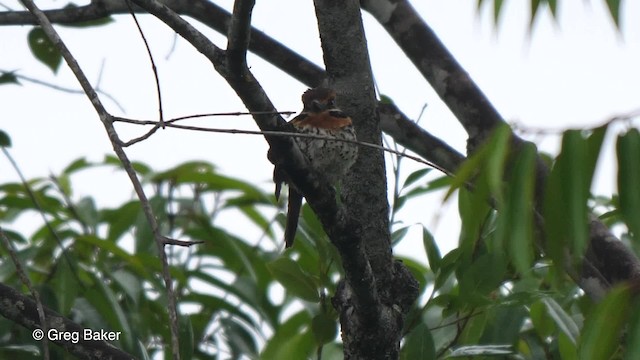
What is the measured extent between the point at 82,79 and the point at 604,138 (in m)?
1.16

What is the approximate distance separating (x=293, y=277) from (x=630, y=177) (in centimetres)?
129

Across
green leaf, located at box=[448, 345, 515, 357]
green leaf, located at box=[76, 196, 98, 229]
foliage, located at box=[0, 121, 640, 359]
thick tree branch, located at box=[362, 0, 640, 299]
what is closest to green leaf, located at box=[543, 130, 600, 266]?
foliage, located at box=[0, 121, 640, 359]

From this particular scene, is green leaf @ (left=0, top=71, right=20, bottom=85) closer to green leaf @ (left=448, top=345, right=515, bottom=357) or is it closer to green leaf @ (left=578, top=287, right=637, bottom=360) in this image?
green leaf @ (left=448, top=345, right=515, bottom=357)

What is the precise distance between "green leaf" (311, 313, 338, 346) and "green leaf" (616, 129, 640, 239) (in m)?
1.21

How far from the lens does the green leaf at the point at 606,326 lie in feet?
7.61

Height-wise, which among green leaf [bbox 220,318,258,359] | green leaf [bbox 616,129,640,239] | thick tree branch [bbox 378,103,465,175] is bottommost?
green leaf [bbox 616,129,640,239]

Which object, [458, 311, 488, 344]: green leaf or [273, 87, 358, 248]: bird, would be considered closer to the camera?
[458, 311, 488, 344]: green leaf

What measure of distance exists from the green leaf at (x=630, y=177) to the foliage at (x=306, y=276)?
0.02 metres

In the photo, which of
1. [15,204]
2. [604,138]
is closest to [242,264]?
[15,204]

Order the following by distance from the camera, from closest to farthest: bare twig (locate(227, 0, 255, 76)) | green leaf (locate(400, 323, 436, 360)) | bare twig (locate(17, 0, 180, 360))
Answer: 1. bare twig (locate(17, 0, 180, 360))
2. bare twig (locate(227, 0, 255, 76))
3. green leaf (locate(400, 323, 436, 360))

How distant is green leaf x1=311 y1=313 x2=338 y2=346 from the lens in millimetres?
3230

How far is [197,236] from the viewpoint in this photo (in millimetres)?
4055

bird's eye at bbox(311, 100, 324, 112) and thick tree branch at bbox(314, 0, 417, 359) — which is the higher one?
bird's eye at bbox(311, 100, 324, 112)

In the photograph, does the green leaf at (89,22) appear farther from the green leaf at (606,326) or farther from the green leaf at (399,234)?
the green leaf at (606,326)
